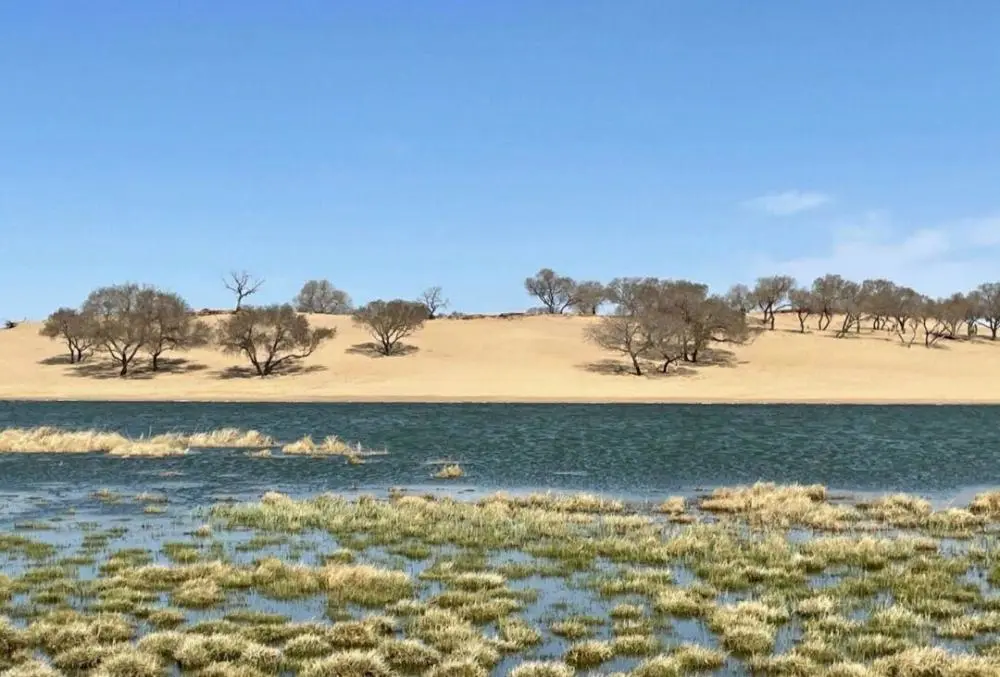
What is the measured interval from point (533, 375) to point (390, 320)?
70.5 ft

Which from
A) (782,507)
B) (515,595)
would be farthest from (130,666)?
(782,507)

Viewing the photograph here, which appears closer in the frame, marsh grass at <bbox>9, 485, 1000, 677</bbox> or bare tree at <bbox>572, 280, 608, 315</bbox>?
marsh grass at <bbox>9, 485, 1000, 677</bbox>

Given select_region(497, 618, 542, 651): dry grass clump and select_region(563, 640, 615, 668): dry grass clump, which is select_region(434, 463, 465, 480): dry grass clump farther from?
select_region(563, 640, 615, 668): dry grass clump

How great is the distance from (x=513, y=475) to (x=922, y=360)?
92.8 meters

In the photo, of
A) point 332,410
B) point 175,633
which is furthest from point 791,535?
point 332,410

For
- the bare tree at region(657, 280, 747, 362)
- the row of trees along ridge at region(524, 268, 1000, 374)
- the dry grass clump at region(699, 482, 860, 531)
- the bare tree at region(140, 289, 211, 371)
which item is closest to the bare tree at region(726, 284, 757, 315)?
the row of trees along ridge at region(524, 268, 1000, 374)

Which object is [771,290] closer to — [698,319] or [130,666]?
[698,319]

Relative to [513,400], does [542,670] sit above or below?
above

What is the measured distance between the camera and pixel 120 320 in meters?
105

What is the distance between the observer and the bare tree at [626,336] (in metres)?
104

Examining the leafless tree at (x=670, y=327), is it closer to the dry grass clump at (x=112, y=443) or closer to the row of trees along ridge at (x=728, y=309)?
the row of trees along ridge at (x=728, y=309)

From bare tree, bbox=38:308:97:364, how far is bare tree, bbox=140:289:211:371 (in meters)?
6.58

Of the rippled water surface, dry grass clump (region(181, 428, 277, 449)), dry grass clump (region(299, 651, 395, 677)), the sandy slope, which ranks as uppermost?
Result: the sandy slope

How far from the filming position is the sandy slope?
93000 millimetres
